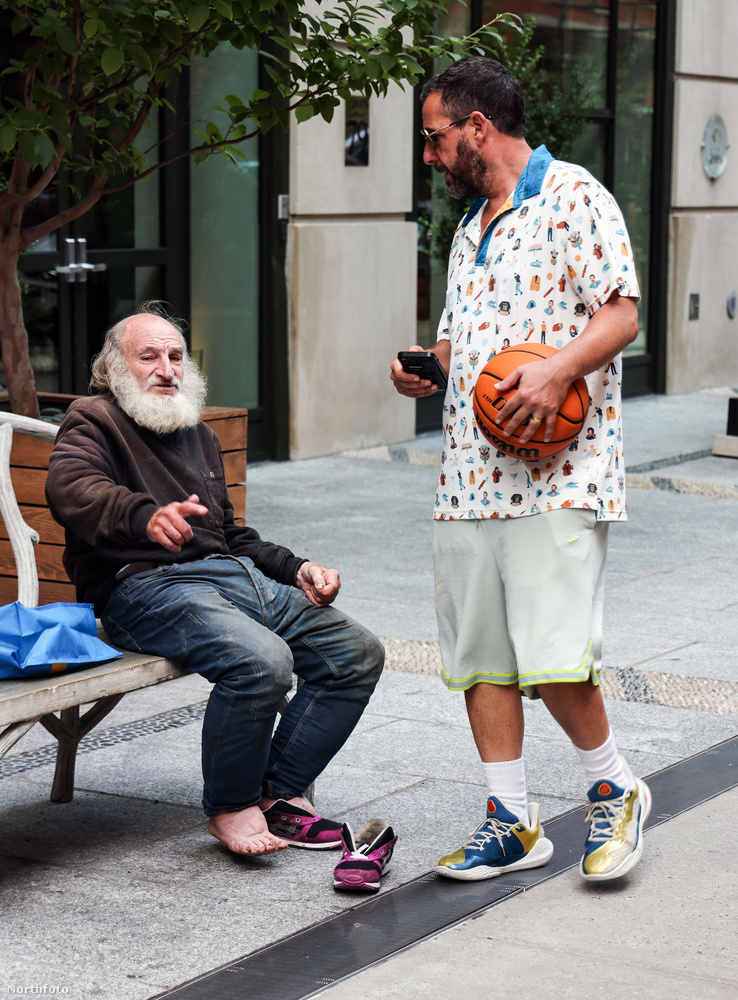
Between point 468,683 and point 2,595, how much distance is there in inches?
102

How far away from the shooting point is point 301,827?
371cm

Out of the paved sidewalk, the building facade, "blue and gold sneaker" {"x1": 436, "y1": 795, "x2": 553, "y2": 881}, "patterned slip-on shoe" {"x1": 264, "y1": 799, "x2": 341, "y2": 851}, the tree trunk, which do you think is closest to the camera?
the paved sidewalk

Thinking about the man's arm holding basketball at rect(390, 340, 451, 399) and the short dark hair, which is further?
the man's arm holding basketball at rect(390, 340, 451, 399)

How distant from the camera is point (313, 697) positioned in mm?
3744

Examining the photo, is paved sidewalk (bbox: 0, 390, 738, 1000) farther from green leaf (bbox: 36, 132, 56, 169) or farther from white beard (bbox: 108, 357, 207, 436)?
green leaf (bbox: 36, 132, 56, 169)

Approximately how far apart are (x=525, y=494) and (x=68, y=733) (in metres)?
1.38

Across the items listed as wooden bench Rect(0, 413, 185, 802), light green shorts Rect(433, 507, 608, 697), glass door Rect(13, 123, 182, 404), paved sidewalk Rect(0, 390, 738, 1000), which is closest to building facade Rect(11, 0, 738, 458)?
glass door Rect(13, 123, 182, 404)

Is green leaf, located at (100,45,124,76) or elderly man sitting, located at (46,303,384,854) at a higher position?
green leaf, located at (100,45,124,76)

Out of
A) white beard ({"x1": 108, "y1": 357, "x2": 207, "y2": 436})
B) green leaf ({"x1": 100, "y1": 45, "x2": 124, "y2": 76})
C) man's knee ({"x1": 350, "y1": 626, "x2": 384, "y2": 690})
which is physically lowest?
man's knee ({"x1": 350, "y1": 626, "x2": 384, "y2": 690})

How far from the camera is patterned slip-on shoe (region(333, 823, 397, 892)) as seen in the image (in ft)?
11.1

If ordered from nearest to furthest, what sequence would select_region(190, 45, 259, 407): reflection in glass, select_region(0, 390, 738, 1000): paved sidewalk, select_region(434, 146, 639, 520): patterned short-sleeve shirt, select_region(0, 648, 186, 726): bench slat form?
select_region(0, 390, 738, 1000): paved sidewalk
select_region(0, 648, 186, 726): bench slat
select_region(434, 146, 639, 520): patterned short-sleeve shirt
select_region(190, 45, 259, 407): reflection in glass

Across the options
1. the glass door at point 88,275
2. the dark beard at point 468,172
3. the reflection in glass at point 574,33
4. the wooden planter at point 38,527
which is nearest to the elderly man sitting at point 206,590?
the dark beard at point 468,172

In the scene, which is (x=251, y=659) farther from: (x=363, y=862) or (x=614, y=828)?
(x=614, y=828)

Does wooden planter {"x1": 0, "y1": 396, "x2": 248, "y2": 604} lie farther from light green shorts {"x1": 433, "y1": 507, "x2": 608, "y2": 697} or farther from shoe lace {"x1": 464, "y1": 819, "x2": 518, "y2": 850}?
shoe lace {"x1": 464, "y1": 819, "x2": 518, "y2": 850}
